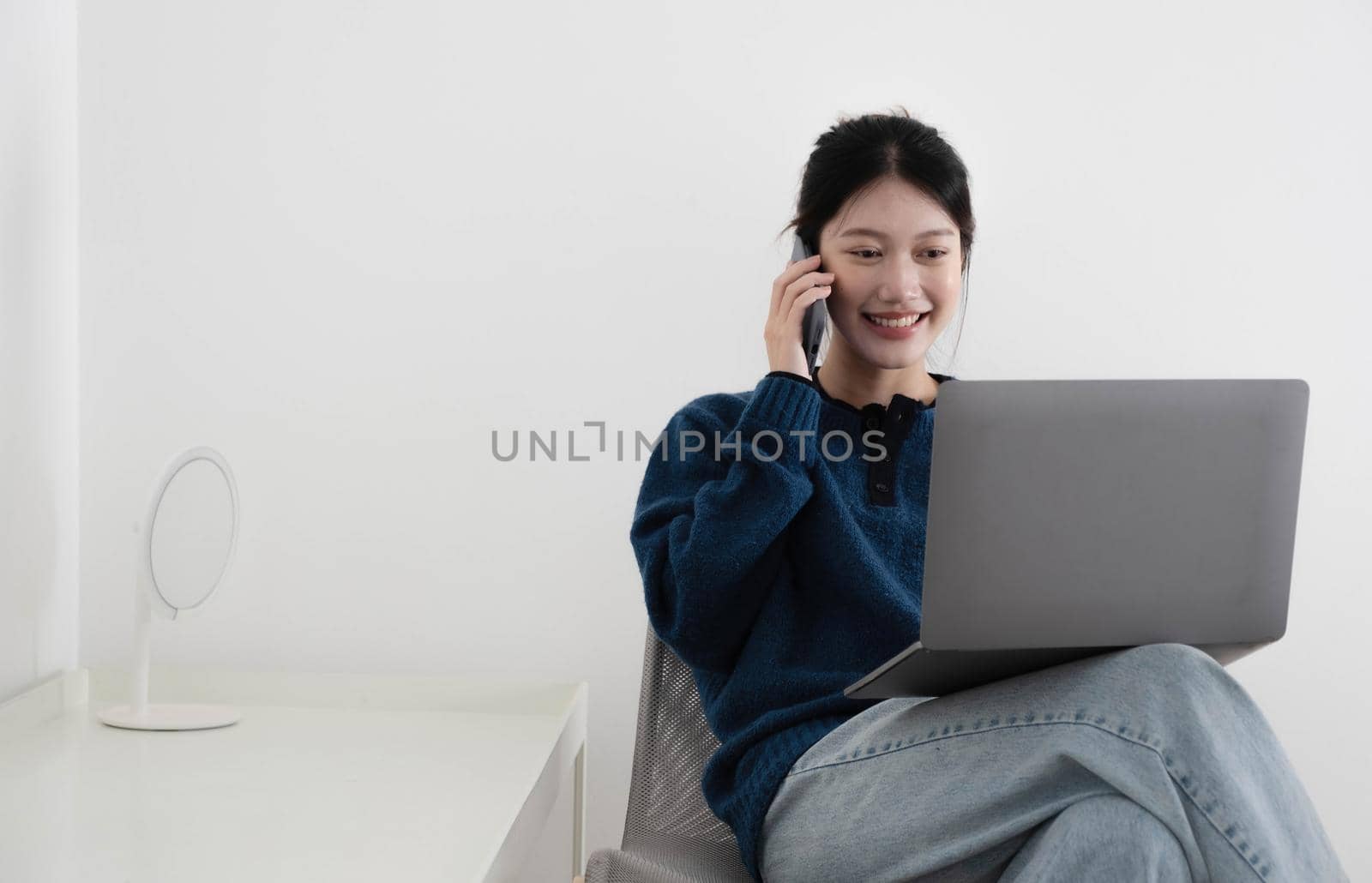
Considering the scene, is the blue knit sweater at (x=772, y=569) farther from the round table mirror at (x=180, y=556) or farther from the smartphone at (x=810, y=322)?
the round table mirror at (x=180, y=556)

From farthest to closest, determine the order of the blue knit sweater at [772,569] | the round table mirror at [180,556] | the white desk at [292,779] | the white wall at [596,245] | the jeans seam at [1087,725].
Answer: the white wall at [596,245], the round table mirror at [180,556], the blue knit sweater at [772,569], the white desk at [292,779], the jeans seam at [1087,725]

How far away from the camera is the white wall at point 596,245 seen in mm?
2018

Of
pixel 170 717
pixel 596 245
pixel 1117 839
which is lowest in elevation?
pixel 170 717

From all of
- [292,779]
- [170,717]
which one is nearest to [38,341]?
[170,717]

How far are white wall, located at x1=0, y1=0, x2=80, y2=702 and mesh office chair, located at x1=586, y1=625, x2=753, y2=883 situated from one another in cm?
99

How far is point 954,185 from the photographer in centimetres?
159

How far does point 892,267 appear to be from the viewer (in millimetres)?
1554

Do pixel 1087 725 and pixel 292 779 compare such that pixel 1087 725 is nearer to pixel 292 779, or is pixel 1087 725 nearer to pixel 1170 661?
pixel 1170 661

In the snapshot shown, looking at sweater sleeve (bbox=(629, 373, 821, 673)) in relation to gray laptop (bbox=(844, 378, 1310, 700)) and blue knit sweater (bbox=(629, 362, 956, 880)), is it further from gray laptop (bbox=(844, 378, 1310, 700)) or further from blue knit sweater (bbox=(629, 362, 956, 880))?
gray laptop (bbox=(844, 378, 1310, 700))

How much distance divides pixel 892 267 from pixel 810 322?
12 cm

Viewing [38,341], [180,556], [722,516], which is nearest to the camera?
[722,516]

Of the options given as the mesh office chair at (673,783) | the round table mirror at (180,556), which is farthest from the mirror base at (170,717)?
the mesh office chair at (673,783)

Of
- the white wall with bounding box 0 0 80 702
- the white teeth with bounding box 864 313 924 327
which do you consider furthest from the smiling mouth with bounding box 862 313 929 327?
the white wall with bounding box 0 0 80 702

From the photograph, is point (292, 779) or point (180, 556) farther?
point (180, 556)
